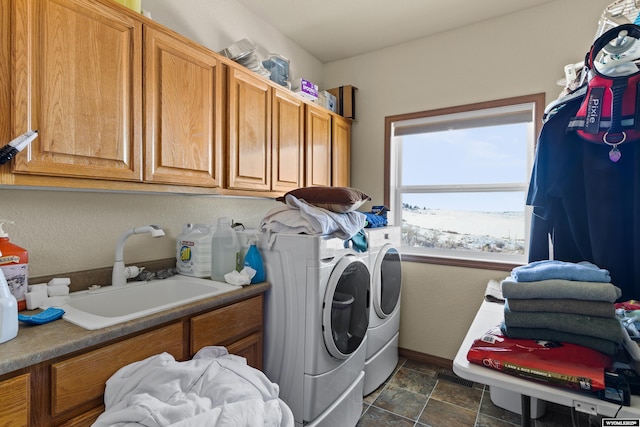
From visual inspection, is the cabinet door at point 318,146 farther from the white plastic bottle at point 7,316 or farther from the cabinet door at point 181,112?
the white plastic bottle at point 7,316

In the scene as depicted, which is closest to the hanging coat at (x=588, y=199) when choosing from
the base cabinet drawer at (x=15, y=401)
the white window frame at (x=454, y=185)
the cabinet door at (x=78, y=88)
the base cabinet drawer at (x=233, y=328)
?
the white window frame at (x=454, y=185)

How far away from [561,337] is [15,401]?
145 cm

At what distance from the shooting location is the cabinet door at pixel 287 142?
86.2 inches

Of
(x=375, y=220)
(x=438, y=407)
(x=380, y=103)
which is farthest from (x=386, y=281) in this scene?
(x=380, y=103)

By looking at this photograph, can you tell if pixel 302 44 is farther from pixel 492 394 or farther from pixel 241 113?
pixel 492 394

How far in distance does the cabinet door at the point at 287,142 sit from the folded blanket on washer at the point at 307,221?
1.45 ft

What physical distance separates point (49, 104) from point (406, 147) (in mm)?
2564

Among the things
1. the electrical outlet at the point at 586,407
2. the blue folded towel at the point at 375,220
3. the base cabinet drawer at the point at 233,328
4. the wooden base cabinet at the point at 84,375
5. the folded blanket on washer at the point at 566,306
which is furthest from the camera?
the blue folded towel at the point at 375,220

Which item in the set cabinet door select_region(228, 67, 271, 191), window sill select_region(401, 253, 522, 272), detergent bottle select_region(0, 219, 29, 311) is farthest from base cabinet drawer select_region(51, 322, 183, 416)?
window sill select_region(401, 253, 522, 272)

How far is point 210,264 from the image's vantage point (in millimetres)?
1799

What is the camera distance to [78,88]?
1209 mm

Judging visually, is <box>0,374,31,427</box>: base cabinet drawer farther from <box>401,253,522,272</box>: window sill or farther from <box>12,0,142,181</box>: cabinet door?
<box>401,253,522,272</box>: window sill

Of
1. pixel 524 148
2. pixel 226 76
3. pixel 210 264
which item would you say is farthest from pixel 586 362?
pixel 524 148

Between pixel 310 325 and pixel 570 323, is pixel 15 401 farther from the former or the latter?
pixel 570 323
